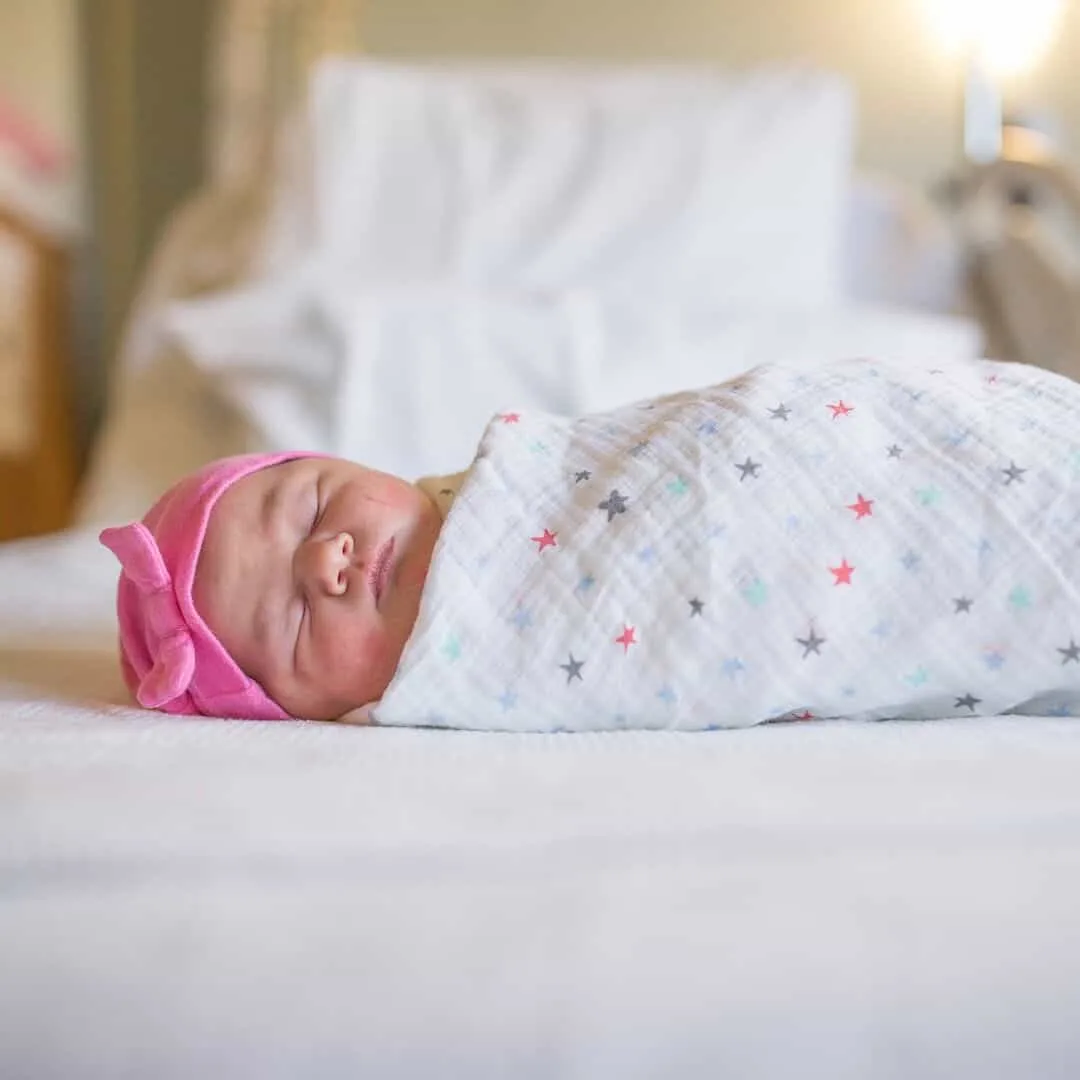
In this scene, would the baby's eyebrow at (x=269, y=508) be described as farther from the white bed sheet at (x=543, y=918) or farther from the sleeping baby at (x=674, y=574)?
the white bed sheet at (x=543, y=918)

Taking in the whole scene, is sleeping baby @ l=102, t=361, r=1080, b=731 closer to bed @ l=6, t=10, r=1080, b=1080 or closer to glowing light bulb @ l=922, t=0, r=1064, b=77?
bed @ l=6, t=10, r=1080, b=1080

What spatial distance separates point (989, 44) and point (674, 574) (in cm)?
181

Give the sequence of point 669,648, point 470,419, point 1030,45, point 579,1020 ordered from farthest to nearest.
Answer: point 1030,45 → point 470,419 → point 669,648 → point 579,1020

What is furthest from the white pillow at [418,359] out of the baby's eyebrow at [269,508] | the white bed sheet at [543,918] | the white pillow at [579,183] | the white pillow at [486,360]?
the white bed sheet at [543,918]

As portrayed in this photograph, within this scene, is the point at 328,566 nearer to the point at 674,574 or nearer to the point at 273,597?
the point at 273,597

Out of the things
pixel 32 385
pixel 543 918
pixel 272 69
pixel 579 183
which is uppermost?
pixel 272 69

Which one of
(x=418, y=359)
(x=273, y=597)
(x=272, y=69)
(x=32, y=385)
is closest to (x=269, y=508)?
(x=273, y=597)

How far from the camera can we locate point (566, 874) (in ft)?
1.84

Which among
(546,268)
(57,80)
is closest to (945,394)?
(546,268)

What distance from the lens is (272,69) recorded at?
242 centimetres

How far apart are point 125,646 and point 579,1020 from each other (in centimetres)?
46

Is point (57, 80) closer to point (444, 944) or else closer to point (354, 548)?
point (354, 548)

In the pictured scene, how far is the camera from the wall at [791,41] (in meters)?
2.30

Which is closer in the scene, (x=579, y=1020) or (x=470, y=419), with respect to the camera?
(x=579, y=1020)
